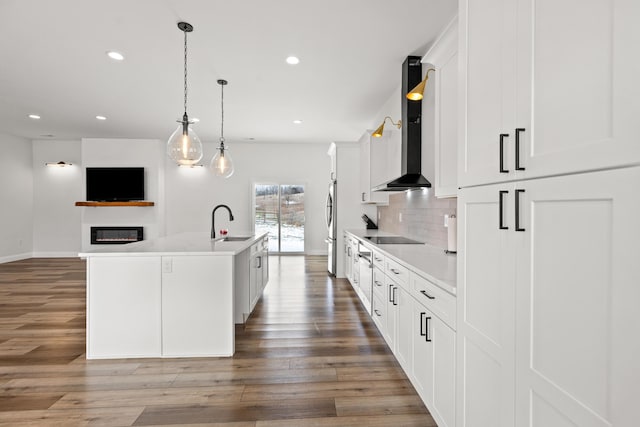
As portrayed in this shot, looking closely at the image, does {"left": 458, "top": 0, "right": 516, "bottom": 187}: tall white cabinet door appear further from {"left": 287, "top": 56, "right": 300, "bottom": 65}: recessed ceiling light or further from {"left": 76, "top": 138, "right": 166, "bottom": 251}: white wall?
{"left": 76, "top": 138, "right": 166, "bottom": 251}: white wall

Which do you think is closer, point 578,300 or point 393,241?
point 578,300

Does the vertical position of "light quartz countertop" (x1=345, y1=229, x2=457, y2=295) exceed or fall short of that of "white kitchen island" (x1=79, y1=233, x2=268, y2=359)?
it exceeds it

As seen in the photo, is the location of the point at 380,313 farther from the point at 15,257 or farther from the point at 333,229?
the point at 15,257

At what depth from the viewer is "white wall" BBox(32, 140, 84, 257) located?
26.3 ft

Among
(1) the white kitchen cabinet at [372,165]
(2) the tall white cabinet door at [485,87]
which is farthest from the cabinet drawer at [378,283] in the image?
(2) the tall white cabinet door at [485,87]

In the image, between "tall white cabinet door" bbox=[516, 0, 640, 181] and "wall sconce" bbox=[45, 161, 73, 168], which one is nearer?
"tall white cabinet door" bbox=[516, 0, 640, 181]

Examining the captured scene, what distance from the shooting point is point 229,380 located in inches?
93.3

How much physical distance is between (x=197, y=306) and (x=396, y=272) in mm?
1620

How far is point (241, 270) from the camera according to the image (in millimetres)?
3529

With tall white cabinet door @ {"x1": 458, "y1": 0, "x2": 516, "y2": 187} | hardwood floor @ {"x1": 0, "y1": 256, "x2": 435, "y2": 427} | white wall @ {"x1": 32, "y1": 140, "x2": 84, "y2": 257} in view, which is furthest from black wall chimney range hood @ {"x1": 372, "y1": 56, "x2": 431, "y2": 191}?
white wall @ {"x1": 32, "y1": 140, "x2": 84, "y2": 257}

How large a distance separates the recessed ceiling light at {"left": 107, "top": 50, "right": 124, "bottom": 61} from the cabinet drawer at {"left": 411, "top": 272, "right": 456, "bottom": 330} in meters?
3.70

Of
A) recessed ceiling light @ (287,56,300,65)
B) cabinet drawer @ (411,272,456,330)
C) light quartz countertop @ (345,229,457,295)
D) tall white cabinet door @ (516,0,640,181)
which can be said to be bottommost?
cabinet drawer @ (411,272,456,330)

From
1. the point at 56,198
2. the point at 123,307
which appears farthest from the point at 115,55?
the point at 56,198

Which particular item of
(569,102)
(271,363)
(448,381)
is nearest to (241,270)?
(271,363)
